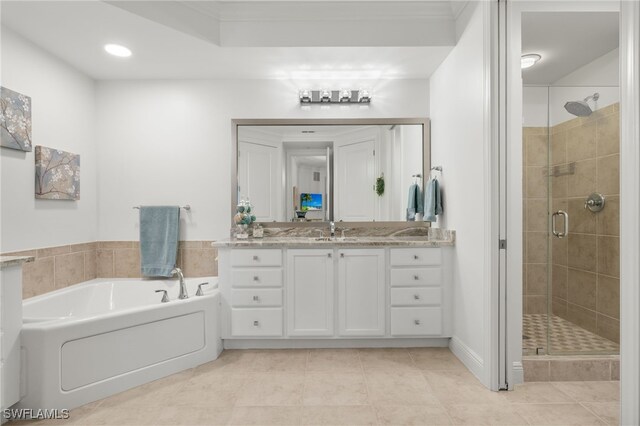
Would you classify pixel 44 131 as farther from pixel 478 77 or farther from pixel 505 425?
pixel 505 425

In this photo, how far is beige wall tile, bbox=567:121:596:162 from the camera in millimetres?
2686

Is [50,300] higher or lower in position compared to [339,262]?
lower

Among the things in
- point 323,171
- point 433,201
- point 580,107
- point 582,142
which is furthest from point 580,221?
point 323,171

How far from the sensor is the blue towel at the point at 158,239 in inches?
123

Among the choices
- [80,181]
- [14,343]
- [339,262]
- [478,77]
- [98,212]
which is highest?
[478,77]

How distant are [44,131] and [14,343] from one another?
61.7 inches

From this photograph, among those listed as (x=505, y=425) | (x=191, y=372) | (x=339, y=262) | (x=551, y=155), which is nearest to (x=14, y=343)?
(x=191, y=372)

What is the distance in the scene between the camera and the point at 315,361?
2557 mm

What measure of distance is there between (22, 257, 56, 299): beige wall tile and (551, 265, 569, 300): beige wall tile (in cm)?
383

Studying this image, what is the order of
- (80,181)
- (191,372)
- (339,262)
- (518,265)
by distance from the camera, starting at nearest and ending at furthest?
(518,265)
(191,372)
(339,262)
(80,181)

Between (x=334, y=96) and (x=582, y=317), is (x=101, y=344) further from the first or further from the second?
(x=582, y=317)

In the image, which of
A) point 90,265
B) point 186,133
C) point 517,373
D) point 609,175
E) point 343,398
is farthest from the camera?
point 186,133

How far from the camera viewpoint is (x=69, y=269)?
2855 mm

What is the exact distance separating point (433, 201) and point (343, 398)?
1664 millimetres
